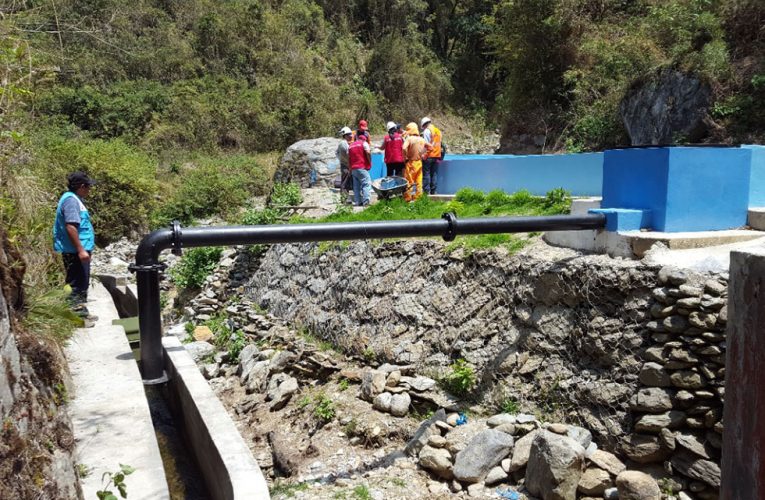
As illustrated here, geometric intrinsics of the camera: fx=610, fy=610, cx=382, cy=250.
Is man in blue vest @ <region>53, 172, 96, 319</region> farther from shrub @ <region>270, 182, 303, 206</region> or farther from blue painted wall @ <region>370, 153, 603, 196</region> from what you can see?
shrub @ <region>270, 182, 303, 206</region>

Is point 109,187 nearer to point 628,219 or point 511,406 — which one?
point 511,406

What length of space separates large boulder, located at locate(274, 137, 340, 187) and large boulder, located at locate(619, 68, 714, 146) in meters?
7.38

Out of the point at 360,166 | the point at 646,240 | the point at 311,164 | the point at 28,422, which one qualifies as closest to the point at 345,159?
the point at 360,166

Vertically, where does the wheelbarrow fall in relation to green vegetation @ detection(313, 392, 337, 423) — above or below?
above

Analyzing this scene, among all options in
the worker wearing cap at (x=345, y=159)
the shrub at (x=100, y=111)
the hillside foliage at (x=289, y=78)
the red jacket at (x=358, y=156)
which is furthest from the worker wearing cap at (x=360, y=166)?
the shrub at (x=100, y=111)

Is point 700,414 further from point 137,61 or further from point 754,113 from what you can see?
point 137,61

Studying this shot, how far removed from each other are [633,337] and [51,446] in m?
4.19

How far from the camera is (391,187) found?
10250 millimetres

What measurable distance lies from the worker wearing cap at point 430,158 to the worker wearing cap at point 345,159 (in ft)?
4.81

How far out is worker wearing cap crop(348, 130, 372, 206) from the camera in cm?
1122

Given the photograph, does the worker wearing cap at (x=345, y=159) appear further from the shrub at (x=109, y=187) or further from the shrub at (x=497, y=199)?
the shrub at (x=109, y=187)

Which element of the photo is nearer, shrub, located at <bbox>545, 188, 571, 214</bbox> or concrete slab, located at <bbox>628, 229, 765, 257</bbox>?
concrete slab, located at <bbox>628, 229, 765, 257</bbox>

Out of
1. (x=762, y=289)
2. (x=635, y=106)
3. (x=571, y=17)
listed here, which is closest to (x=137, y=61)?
(x=571, y=17)

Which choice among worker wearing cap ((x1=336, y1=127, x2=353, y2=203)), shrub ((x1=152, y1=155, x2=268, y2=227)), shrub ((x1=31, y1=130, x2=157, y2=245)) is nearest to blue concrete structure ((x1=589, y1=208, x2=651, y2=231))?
worker wearing cap ((x1=336, y1=127, x2=353, y2=203))
